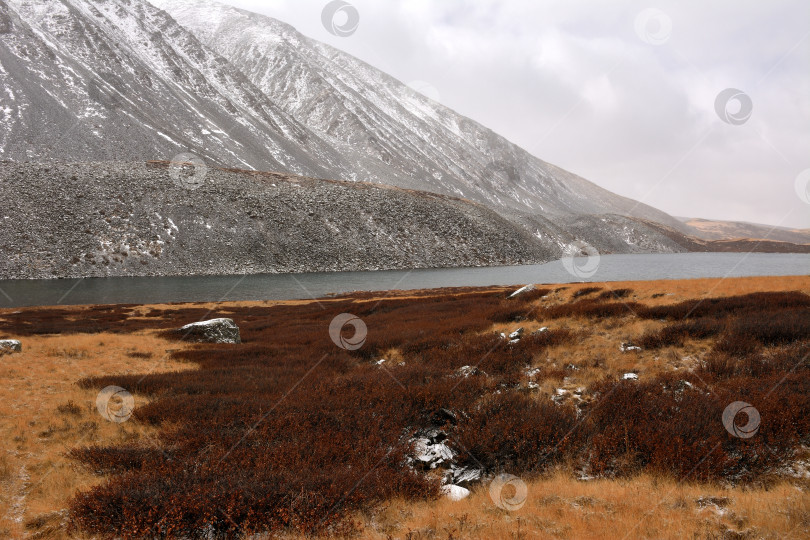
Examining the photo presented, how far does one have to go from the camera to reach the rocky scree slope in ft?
240

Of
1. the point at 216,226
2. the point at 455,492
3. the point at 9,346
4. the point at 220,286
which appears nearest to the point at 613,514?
the point at 455,492

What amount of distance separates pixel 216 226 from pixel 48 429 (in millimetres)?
86398

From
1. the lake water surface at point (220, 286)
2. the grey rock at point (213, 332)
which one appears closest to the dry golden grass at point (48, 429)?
the grey rock at point (213, 332)

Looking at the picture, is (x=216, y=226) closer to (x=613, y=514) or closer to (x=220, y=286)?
(x=220, y=286)

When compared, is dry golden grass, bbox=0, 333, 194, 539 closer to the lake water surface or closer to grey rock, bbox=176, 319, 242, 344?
grey rock, bbox=176, 319, 242, 344

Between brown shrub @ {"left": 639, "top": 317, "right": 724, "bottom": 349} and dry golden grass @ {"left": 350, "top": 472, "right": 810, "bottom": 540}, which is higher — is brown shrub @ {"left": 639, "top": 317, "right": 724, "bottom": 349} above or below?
above

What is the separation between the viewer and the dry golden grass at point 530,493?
17.8 ft

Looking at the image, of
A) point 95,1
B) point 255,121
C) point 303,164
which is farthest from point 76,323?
point 95,1

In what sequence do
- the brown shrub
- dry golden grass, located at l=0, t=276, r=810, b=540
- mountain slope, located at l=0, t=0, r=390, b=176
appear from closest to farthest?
dry golden grass, located at l=0, t=276, r=810, b=540, the brown shrub, mountain slope, located at l=0, t=0, r=390, b=176

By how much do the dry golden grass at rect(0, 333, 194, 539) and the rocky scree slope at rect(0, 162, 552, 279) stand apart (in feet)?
221

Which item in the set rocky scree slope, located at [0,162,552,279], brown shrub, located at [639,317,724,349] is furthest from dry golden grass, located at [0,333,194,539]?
rocky scree slope, located at [0,162,552,279]

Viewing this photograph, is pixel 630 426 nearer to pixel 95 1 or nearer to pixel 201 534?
pixel 201 534

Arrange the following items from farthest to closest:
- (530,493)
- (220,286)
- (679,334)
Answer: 1. (220,286)
2. (679,334)
3. (530,493)

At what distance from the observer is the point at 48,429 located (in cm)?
1006
